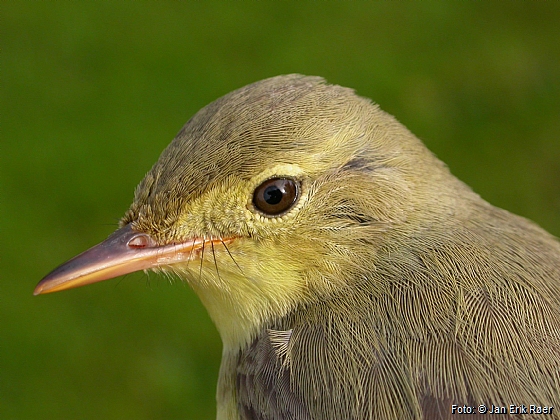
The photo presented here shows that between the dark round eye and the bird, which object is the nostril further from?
the dark round eye

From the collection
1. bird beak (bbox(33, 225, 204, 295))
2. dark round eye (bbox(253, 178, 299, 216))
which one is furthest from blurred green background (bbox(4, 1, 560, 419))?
dark round eye (bbox(253, 178, 299, 216))

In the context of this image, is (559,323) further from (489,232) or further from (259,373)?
(259,373)

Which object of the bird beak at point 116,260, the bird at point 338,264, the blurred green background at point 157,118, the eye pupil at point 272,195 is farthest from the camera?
the blurred green background at point 157,118

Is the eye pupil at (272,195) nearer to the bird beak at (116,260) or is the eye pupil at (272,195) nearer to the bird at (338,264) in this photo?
the bird at (338,264)

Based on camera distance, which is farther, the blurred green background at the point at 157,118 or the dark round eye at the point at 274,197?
the blurred green background at the point at 157,118

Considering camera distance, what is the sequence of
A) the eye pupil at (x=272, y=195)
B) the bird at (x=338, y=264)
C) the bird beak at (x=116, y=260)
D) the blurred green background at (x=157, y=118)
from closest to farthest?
the bird at (x=338, y=264), the eye pupil at (x=272, y=195), the bird beak at (x=116, y=260), the blurred green background at (x=157, y=118)

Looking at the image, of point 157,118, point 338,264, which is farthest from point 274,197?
point 157,118

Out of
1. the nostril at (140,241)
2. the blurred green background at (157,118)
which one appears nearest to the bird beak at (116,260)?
the nostril at (140,241)

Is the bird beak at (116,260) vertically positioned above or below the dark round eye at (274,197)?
below

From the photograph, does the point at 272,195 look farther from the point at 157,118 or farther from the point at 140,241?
the point at 157,118
